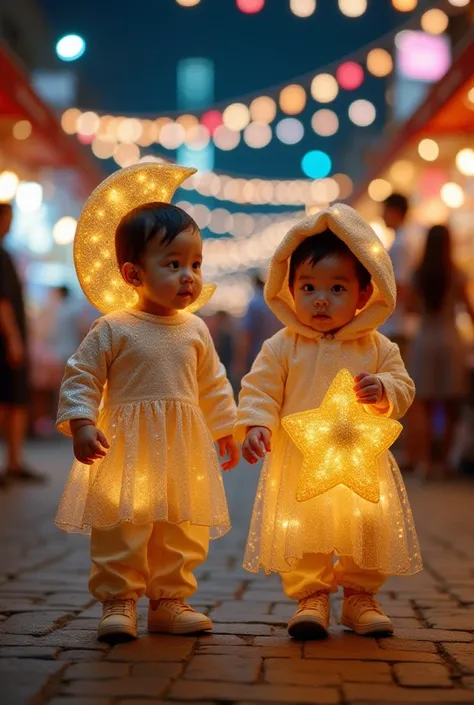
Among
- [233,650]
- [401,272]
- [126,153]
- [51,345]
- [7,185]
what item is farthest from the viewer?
[126,153]

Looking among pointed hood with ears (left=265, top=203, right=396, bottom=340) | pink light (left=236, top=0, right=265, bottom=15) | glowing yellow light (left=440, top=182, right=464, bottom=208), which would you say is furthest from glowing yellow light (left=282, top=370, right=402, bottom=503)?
glowing yellow light (left=440, top=182, right=464, bottom=208)

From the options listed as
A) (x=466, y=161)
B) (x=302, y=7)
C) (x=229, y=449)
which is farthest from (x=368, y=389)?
(x=302, y=7)

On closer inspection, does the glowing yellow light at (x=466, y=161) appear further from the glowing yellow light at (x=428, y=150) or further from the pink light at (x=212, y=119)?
the pink light at (x=212, y=119)

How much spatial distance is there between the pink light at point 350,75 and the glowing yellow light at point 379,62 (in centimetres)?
14

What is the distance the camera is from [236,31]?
12.1 meters

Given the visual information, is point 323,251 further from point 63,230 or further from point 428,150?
point 63,230

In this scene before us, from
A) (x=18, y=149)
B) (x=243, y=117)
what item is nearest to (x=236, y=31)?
(x=243, y=117)

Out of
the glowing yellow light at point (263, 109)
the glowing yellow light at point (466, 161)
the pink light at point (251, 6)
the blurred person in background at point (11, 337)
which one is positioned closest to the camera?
the blurred person in background at point (11, 337)

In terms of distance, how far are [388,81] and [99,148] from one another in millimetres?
5005

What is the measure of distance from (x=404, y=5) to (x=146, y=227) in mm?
7314

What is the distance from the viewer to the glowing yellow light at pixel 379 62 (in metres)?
10.7

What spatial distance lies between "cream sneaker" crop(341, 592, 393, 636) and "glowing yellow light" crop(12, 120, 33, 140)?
8.71m

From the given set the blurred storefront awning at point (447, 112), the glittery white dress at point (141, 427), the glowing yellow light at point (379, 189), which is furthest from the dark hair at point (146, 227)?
the glowing yellow light at point (379, 189)

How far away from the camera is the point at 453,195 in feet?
35.7
